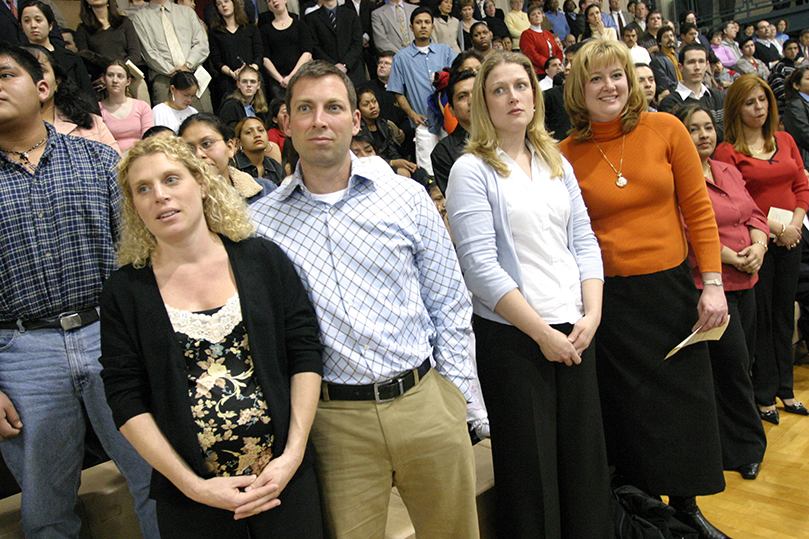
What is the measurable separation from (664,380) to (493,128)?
96 centimetres

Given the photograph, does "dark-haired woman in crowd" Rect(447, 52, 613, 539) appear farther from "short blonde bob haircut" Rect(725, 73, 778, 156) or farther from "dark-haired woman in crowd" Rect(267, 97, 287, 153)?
"dark-haired woman in crowd" Rect(267, 97, 287, 153)

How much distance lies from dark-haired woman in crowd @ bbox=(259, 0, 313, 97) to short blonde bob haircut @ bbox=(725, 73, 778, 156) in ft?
11.9

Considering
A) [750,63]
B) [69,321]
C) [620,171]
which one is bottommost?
[69,321]

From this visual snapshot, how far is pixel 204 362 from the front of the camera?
48.4 inches

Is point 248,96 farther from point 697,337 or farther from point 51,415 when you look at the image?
point 697,337

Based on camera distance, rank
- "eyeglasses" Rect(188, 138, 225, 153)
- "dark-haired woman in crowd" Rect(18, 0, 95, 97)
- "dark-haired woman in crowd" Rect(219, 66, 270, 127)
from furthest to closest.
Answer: "dark-haired woman in crowd" Rect(219, 66, 270, 127) < "dark-haired woman in crowd" Rect(18, 0, 95, 97) < "eyeglasses" Rect(188, 138, 225, 153)

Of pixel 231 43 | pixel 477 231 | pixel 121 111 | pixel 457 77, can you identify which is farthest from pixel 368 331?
pixel 231 43

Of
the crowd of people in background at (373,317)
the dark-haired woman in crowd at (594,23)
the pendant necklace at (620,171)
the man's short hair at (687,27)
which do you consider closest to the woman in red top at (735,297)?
the crowd of people in background at (373,317)

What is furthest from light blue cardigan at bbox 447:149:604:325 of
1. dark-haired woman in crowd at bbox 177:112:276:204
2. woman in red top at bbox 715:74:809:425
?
woman in red top at bbox 715:74:809:425

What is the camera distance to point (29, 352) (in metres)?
1.45

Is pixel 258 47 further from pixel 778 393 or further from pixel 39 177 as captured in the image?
pixel 778 393

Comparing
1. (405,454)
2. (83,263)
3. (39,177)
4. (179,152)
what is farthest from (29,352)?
(405,454)

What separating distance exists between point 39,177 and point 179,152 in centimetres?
48

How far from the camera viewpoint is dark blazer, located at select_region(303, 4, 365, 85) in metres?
5.55
